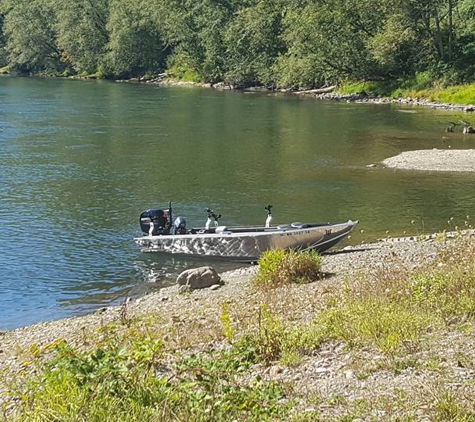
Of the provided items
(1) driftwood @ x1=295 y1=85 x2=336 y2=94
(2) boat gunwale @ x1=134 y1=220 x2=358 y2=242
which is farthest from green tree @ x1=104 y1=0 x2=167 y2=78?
(2) boat gunwale @ x1=134 y1=220 x2=358 y2=242

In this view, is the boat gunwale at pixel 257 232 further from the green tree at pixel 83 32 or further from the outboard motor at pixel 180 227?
the green tree at pixel 83 32

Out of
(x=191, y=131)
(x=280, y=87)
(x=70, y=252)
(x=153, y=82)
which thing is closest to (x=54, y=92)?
(x=153, y=82)

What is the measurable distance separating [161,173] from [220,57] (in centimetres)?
5852

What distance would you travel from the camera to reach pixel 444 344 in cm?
845

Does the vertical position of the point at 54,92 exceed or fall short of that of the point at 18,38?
it falls short

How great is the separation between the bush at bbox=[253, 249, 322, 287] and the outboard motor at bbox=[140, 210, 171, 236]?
22.6ft

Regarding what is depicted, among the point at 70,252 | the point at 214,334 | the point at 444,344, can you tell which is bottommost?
the point at 70,252

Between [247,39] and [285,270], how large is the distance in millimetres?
74195

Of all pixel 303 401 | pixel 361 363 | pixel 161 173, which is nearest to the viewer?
pixel 303 401

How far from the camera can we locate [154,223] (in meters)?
21.8

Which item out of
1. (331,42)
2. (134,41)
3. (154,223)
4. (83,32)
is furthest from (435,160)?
(83,32)

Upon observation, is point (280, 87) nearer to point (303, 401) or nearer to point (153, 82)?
point (153, 82)

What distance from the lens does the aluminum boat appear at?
749 inches

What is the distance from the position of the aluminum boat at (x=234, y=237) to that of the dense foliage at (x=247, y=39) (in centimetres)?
4844
